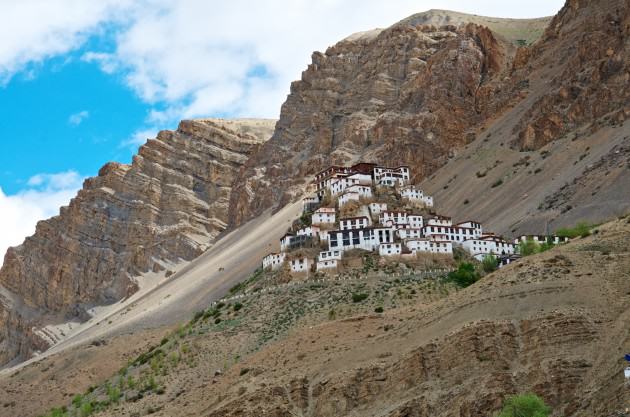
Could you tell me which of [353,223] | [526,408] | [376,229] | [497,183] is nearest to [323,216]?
[353,223]

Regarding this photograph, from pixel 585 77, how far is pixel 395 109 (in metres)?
36.9

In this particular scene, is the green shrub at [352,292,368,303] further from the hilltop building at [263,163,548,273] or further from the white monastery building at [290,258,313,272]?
the white monastery building at [290,258,313,272]

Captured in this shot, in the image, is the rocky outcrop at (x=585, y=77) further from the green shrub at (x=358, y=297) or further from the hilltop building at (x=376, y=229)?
the green shrub at (x=358, y=297)

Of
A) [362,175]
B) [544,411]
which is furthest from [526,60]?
[544,411]

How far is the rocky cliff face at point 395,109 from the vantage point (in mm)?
164750

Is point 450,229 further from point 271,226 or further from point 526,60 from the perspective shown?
point 526,60

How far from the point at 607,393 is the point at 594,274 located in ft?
51.1

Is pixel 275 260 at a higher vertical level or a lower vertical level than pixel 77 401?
higher

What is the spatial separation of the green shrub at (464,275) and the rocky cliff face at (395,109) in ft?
205

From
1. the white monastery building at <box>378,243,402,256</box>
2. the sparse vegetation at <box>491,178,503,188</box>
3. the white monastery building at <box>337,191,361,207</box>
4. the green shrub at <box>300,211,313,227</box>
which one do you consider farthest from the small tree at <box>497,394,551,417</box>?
the sparse vegetation at <box>491,178,503,188</box>

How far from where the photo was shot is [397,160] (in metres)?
159

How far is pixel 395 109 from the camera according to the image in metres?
175

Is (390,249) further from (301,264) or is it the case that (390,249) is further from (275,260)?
(275,260)

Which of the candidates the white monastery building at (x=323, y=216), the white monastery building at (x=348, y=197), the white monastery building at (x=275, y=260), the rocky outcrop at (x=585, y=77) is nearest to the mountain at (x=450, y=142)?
the rocky outcrop at (x=585, y=77)
